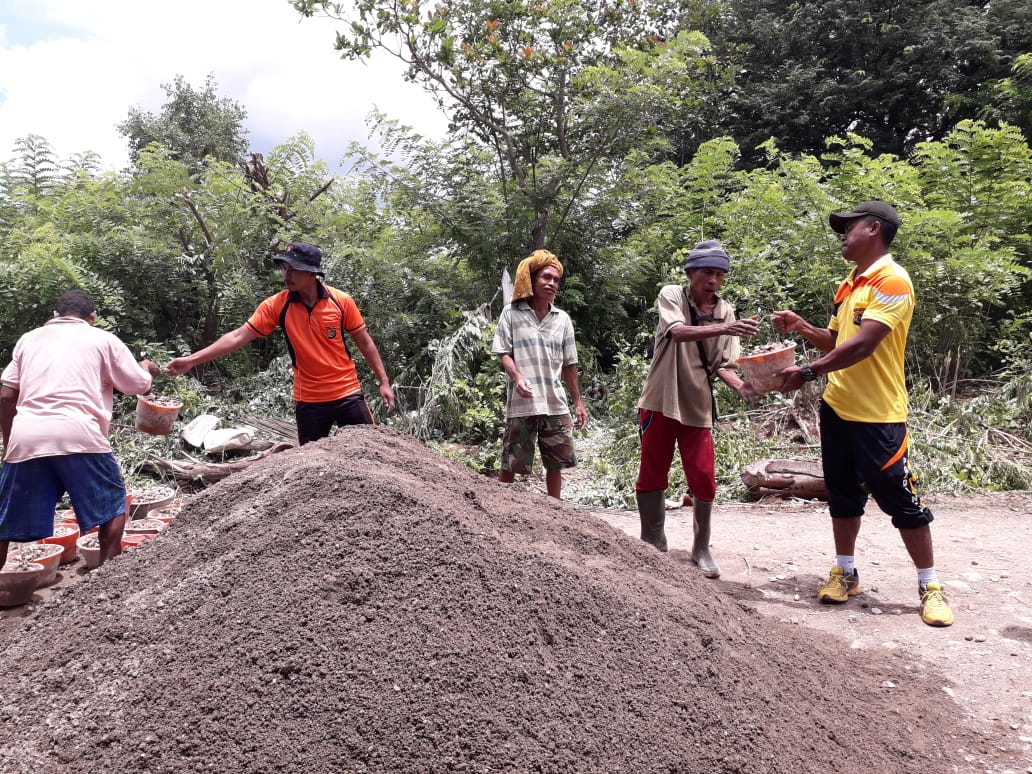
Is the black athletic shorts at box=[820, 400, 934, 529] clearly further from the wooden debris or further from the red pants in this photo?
the wooden debris

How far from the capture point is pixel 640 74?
824 cm

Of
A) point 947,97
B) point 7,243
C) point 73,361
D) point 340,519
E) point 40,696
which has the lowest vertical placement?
point 40,696

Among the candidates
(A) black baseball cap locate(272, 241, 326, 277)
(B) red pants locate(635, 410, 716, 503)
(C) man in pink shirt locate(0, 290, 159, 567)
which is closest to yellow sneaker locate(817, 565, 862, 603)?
(B) red pants locate(635, 410, 716, 503)

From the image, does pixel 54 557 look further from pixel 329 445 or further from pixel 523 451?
pixel 523 451

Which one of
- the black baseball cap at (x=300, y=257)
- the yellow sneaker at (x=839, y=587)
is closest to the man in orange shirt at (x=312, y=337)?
the black baseball cap at (x=300, y=257)

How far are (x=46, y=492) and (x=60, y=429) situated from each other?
12.8 inches

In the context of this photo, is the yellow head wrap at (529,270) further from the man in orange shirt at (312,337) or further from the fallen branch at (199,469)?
the fallen branch at (199,469)

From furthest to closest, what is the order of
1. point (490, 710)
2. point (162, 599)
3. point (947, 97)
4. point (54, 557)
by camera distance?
point (947, 97)
point (54, 557)
point (162, 599)
point (490, 710)

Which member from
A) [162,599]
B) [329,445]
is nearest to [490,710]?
[162,599]

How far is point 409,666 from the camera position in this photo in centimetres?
167

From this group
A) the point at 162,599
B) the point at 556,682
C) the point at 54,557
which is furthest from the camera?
the point at 54,557

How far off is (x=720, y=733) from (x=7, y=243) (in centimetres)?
957

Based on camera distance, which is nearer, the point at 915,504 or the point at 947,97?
the point at 915,504

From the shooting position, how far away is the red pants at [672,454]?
10.9ft
